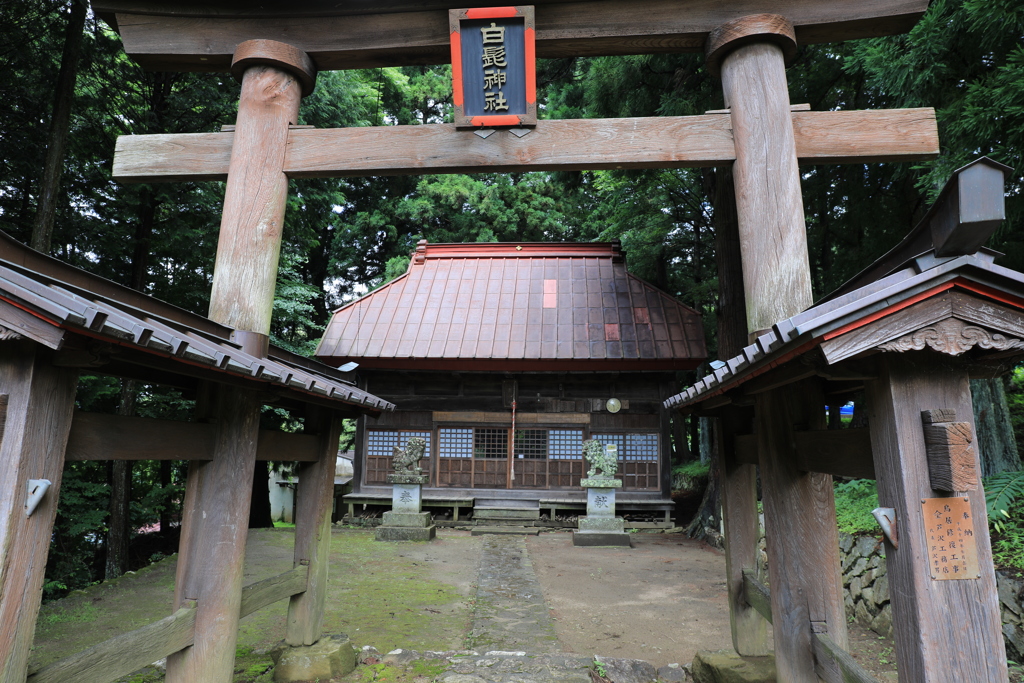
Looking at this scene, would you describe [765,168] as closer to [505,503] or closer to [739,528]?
[739,528]

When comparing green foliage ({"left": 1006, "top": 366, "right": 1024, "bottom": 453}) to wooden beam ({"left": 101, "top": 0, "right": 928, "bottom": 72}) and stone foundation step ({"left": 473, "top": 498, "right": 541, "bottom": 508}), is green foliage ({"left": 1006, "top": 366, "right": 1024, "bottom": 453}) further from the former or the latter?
wooden beam ({"left": 101, "top": 0, "right": 928, "bottom": 72})

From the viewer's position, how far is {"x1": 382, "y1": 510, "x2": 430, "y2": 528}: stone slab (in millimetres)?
11531

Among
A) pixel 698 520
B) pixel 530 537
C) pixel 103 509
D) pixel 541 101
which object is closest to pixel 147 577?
pixel 103 509

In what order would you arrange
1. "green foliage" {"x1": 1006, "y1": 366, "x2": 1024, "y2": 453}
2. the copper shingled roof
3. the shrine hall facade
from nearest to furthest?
"green foliage" {"x1": 1006, "y1": 366, "x2": 1024, "y2": 453}, the copper shingled roof, the shrine hall facade

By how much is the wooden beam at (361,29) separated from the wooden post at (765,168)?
459mm

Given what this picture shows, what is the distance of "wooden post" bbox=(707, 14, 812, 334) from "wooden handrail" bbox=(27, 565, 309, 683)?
4.16 meters

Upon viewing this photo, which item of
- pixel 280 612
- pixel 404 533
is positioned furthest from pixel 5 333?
pixel 404 533

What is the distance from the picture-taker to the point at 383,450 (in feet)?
43.8

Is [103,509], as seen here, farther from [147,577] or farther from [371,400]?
[371,400]

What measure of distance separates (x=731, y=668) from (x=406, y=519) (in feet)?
26.9

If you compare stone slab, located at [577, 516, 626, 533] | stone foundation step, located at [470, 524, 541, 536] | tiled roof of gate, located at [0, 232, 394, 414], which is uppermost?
tiled roof of gate, located at [0, 232, 394, 414]

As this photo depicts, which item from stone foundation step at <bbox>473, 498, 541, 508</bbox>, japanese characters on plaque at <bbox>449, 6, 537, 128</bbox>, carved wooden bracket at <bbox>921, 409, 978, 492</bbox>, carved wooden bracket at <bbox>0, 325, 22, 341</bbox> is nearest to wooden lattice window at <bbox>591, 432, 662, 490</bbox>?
stone foundation step at <bbox>473, 498, 541, 508</bbox>

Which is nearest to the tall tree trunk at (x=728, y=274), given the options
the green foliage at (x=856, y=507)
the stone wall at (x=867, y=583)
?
the green foliage at (x=856, y=507)

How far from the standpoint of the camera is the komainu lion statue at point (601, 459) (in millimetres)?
11742
